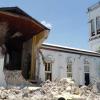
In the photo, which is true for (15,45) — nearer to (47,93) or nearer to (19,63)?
(19,63)

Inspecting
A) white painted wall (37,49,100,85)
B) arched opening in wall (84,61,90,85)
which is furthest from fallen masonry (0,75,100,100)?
arched opening in wall (84,61,90,85)

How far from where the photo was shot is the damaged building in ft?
61.6

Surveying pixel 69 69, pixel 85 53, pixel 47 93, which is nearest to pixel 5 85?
pixel 47 93

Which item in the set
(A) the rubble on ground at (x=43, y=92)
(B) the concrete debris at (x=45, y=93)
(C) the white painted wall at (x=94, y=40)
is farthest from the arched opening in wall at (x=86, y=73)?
(C) the white painted wall at (x=94, y=40)

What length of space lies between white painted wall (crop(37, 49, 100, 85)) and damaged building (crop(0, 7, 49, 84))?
155 centimetres

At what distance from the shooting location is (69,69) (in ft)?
80.8

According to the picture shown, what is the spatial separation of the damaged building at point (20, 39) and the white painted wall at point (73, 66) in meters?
1.55

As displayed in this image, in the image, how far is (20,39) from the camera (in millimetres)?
22312

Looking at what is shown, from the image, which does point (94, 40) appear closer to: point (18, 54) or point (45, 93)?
point (18, 54)

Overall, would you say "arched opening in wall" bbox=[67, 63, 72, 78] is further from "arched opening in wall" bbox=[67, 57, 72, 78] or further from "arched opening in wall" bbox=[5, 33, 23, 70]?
"arched opening in wall" bbox=[5, 33, 23, 70]

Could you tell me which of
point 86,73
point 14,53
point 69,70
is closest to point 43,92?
point 14,53

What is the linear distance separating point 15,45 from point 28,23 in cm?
347

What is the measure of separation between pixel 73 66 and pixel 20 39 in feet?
19.3

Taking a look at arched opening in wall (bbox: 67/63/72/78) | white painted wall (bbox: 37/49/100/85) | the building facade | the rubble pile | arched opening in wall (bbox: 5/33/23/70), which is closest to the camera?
the rubble pile
